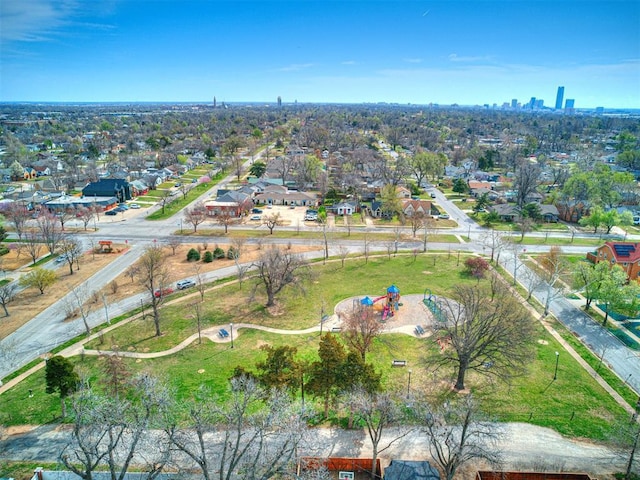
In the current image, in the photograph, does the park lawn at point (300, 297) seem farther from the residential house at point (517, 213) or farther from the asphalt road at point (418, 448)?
the residential house at point (517, 213)

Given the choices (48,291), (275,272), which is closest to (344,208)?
(275,272)

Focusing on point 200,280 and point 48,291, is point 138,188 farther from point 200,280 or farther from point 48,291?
point 200,280

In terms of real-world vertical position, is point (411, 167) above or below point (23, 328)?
above

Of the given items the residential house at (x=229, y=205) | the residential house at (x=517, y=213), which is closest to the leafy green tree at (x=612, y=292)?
the residential house at (x=517, y=213)

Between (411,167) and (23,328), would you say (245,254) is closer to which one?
(23,328)

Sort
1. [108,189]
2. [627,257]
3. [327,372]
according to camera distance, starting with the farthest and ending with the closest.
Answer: [108,189]
[627,257]
[327,372]

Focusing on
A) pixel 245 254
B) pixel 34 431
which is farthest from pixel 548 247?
pixel 34 431

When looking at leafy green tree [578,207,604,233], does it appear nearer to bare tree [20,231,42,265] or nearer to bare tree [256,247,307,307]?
bare tree [256,247,307,307]
